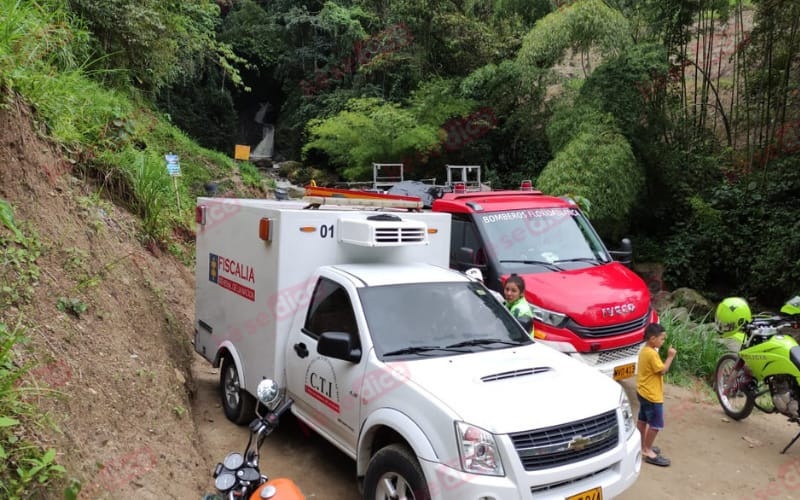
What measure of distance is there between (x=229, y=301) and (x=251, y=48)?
26.7 m

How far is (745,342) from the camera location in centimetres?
670

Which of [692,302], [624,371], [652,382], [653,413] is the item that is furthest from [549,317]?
[692,302]

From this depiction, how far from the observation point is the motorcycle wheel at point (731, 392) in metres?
6.53

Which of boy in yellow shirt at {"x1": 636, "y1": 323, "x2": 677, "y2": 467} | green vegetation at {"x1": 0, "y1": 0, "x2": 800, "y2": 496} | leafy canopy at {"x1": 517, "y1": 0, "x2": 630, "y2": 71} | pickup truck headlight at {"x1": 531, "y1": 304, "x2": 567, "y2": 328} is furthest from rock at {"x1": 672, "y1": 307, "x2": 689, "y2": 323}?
leafy canopy at {"x1": 517, "y1": 0, "x2": 630, "y2": 71}

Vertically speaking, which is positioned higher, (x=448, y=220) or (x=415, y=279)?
(x=448, y=220)

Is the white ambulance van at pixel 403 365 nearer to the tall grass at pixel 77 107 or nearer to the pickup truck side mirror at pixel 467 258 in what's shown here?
the pickup truck side mirror at pixel 467 258

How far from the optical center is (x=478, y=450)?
11.3ft

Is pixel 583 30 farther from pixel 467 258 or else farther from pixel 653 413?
pixel 653 413

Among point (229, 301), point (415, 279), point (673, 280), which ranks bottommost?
point (673, 280)

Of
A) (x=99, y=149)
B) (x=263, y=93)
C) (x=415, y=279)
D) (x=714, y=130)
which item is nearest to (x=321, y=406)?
(x=415, y=279)

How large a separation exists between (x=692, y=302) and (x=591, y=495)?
10889 millimetres

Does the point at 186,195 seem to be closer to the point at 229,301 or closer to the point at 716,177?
the point at 229,301

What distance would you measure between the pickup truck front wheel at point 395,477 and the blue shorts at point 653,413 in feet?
9.06

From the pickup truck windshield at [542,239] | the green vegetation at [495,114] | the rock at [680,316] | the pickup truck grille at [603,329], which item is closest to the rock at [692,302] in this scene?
the green vegetation at [495,114]
